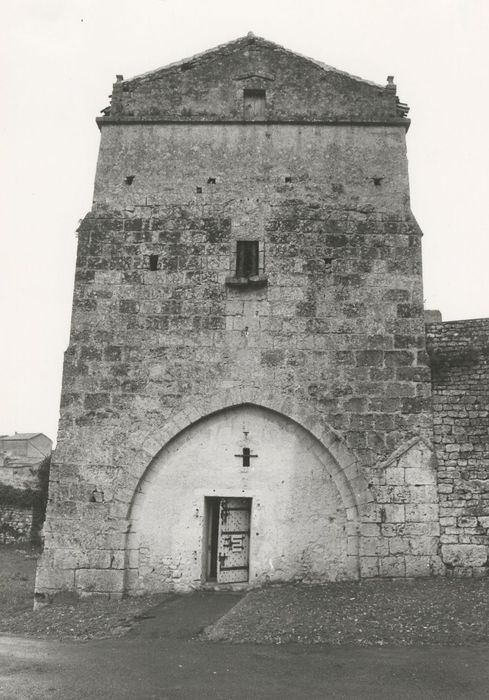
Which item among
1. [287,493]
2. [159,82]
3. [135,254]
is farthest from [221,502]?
[159,82]

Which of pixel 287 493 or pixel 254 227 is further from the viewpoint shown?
pixel 254 227

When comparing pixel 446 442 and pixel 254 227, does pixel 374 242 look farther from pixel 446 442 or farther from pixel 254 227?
pixel 446 442

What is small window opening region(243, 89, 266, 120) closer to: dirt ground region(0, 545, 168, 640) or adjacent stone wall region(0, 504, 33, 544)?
dirt ground region(0, 545, 168, 640)

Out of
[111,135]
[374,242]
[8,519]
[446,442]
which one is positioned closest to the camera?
[446,442]

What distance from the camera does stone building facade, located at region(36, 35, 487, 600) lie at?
9680 mm

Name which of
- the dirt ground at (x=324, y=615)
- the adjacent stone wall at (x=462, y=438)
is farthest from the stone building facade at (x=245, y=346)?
the dirt ground at (x=324, y=615)

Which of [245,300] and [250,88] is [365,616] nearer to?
[245,300]

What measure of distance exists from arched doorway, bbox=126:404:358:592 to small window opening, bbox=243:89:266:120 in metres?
5.41

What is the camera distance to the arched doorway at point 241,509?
9656 millimetres

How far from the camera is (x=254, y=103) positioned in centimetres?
1150

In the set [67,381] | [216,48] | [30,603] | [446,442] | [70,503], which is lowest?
[30,603]

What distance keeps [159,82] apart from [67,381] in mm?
5764

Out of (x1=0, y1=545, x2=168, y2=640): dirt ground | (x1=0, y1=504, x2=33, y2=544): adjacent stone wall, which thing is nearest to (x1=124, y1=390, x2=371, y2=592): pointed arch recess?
(x1=0, y1=545, x2=168, y2=640): dirt ground

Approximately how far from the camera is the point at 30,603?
392 inches
